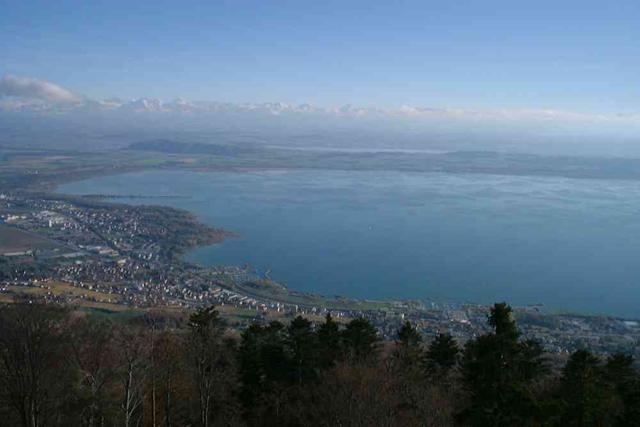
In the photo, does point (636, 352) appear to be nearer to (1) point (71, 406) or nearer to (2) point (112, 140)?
(1) point (71, 406)

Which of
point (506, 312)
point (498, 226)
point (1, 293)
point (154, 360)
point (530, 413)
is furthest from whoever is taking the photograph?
point (498, 226)

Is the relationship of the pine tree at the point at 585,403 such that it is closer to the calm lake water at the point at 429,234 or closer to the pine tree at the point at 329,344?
the pine tree at the point at 329,344

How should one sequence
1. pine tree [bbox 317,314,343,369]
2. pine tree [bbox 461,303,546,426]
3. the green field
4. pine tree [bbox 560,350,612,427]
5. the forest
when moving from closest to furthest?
pine tree [bbox 461,303,546,426] < the forest < pine tree [bbox 560,350,612,427] < pine tree [bbox 317,314,343,369] < the green field

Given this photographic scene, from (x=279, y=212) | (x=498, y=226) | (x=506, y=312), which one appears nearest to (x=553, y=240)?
(x=498, y=226)

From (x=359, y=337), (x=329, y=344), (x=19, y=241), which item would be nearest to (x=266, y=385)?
(x=329, y=344)

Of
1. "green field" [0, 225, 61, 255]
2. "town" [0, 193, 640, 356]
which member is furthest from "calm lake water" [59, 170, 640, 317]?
"green field" [0, 225, 61, 255]

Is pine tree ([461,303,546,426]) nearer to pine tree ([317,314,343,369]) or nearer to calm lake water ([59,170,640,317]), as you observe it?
pine tree ([317,314,343,369])
